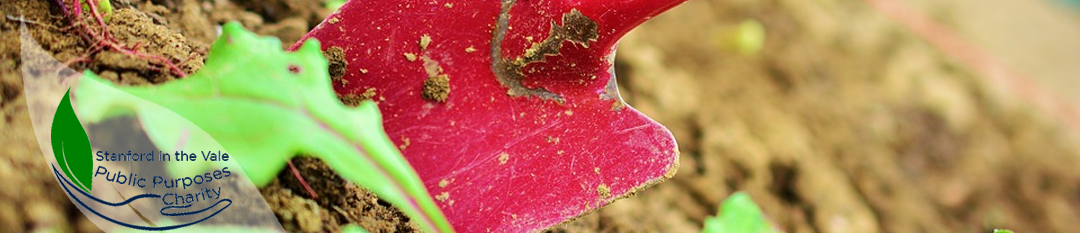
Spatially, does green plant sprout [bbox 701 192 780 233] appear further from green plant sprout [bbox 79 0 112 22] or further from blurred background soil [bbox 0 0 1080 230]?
green plant sprout [bbox 79 0 112 22]

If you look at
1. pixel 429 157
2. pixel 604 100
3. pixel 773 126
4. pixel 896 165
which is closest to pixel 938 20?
pixel 896 165

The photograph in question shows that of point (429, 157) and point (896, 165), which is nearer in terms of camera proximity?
point (429, 157)

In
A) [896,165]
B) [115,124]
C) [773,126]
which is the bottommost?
[896,165]

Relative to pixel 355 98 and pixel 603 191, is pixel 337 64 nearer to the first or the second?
pixel 355 98

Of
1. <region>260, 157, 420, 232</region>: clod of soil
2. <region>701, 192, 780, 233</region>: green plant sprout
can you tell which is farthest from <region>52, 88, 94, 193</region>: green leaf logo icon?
<region>701, 192, 780, 233</region>: green plant sprout

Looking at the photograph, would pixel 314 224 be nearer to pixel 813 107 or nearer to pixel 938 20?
pixel 813 107
